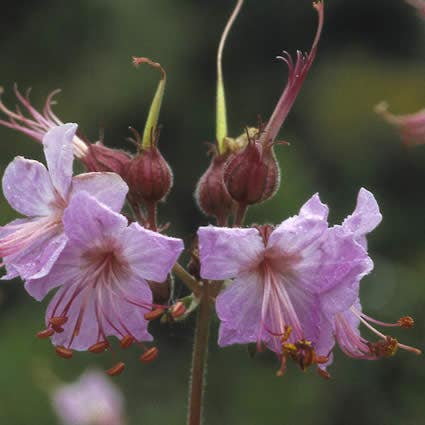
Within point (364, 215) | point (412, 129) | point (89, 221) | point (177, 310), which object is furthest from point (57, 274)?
point (412, 129)

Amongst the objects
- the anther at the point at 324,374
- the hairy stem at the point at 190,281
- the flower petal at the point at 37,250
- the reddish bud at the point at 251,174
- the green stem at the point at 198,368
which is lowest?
the green stem at the point at 198,368

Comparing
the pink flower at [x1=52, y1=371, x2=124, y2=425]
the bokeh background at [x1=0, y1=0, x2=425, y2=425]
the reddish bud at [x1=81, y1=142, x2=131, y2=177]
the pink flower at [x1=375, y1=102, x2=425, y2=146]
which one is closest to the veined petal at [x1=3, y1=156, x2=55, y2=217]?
the reddish bud at [x1=81, y1=142, x2=131, y2=177]

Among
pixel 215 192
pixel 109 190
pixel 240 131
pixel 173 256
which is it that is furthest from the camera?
pixel 240 131

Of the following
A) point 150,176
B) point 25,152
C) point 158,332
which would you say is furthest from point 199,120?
point 150,176

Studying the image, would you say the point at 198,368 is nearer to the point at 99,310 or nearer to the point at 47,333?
the point at 99,310

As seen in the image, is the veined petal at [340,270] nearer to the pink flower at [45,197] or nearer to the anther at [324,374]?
the anther at [324,374]

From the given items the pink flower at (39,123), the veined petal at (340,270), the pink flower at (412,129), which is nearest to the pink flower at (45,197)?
the pink flower at (39,123)
